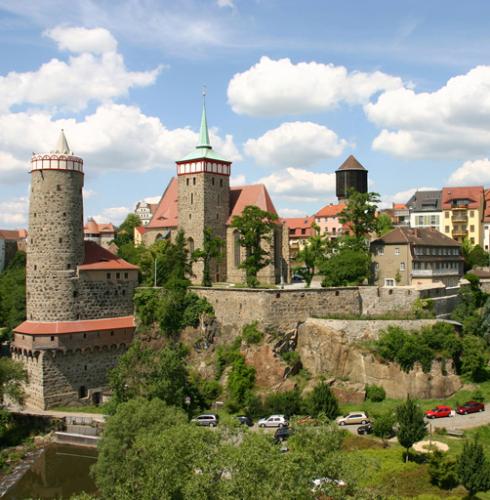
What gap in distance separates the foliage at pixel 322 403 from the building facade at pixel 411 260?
18.8 m

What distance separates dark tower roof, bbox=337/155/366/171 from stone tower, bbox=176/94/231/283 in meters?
33.3

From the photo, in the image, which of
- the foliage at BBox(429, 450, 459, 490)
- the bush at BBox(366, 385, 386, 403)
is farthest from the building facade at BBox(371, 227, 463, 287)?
the foliage at BBox(429, 450, 459, 490)

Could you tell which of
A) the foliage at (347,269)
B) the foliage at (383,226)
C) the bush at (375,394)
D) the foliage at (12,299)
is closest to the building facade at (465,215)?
the foliage at (383,226)

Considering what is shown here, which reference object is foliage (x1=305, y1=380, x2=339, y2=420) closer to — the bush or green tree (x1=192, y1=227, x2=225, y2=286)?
the bush

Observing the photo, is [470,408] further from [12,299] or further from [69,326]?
[12,299]

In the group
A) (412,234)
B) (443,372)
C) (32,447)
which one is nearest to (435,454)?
(443,372)

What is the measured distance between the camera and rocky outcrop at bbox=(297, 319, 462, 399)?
42.7 meters

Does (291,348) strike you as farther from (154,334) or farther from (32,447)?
(32,447)

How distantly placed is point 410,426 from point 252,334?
50.5ft

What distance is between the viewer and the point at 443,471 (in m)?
30.0

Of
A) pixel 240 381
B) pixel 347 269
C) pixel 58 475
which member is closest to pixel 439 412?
pixel 240 381

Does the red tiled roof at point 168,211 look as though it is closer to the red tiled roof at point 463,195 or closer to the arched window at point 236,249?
the arched window at point 236,249

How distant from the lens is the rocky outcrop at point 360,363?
42656 millimetres

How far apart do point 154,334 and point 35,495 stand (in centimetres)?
1755
